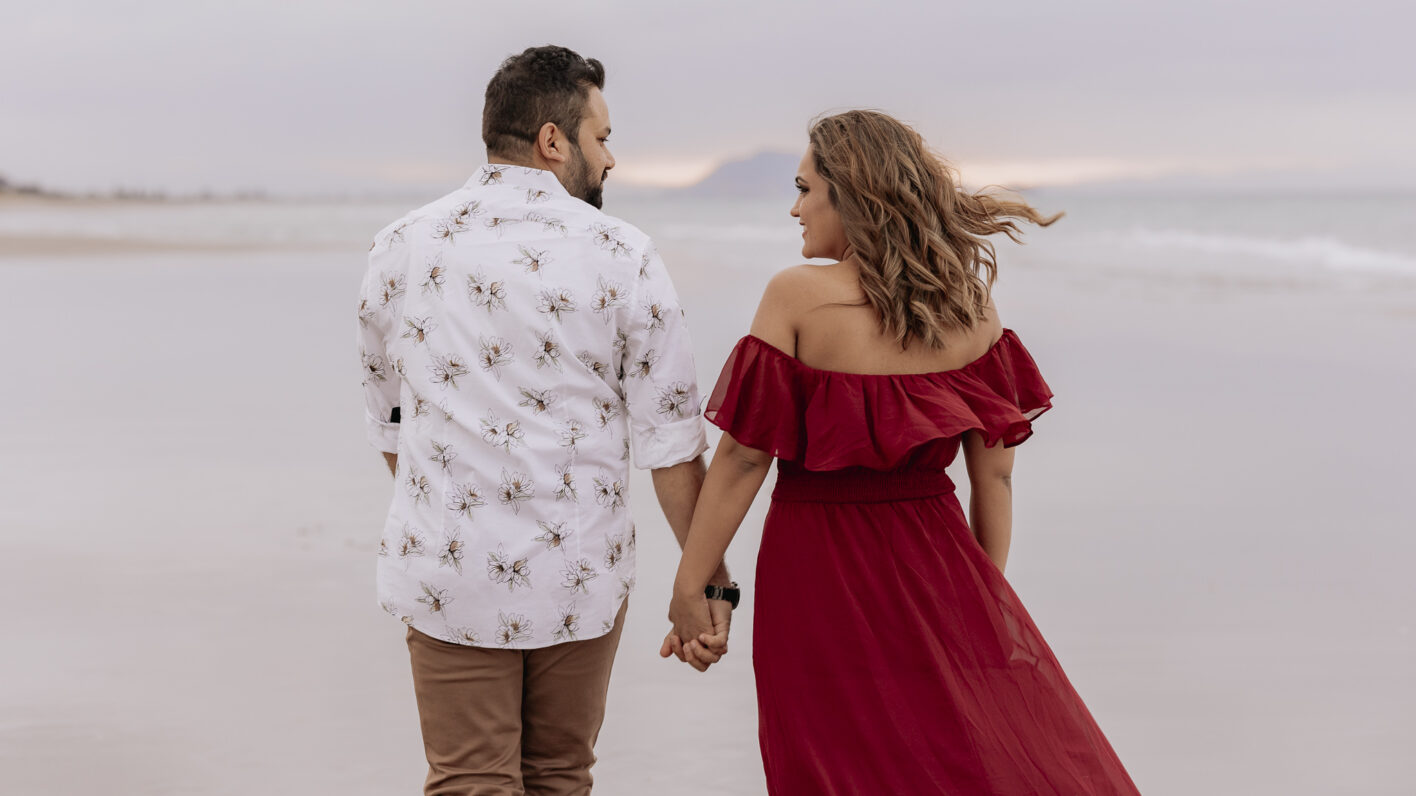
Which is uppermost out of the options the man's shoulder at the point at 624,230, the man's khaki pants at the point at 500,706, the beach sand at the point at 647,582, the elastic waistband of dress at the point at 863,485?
the man's shoulder at the point at 624,230

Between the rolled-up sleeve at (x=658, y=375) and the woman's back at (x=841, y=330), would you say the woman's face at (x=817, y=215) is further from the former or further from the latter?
the rolled-up sleeve at (x=658, y=375)

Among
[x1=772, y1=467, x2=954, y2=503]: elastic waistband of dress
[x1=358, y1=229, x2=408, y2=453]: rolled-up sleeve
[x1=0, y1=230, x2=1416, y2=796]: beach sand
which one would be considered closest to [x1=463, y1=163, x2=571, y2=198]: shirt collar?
[x1=358, y1=229, x2=408, y2=453]: rolled-up sleeve

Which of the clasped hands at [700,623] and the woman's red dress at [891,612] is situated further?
the clasped hands at [700,623]

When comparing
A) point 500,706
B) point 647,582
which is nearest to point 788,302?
point 500,706

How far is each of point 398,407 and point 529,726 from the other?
1.90 ft

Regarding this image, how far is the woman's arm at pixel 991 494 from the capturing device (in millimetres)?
2219

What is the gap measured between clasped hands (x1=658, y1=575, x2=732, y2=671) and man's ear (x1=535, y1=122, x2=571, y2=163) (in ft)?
2.39

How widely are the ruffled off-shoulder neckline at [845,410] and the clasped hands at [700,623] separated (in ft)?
0.99

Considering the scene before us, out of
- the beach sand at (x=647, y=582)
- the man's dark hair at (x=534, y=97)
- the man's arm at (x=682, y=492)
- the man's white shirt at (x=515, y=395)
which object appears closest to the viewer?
the man's white shirt at (x=515, y=395)

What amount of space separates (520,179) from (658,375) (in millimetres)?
373

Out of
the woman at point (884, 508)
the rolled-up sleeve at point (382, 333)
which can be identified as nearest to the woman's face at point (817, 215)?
the woman at point (884, 508)

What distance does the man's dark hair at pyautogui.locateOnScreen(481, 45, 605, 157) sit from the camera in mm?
2072

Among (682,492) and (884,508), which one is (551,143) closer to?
(682,492)

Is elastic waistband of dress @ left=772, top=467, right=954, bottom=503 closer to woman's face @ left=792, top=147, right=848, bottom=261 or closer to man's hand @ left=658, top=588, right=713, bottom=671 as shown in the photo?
man's hand @ left=658, top=588, right=713, bottom=671
